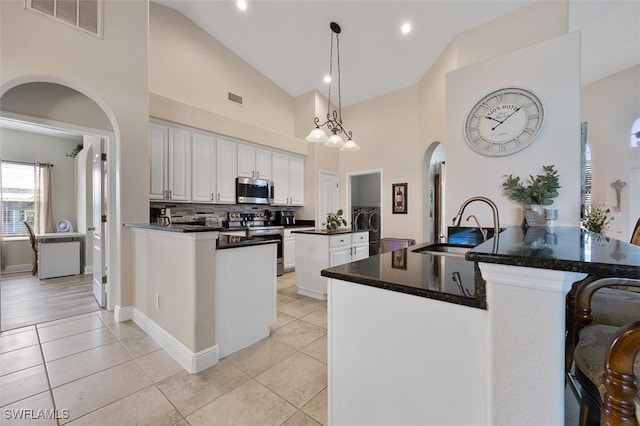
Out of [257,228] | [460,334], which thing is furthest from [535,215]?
[257,228]

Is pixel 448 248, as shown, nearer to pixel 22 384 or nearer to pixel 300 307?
pixel 300 307

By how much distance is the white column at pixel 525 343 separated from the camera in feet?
2.04

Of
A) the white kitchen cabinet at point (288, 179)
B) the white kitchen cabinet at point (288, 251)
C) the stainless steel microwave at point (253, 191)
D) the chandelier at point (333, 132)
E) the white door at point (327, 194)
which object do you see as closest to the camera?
the chandelier at point (333, 132)

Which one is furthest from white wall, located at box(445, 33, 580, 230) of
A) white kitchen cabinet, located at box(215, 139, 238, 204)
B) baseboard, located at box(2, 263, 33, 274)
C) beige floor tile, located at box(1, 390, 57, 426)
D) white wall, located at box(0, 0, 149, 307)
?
baseboard, located at box(2, 263, 33, 274)

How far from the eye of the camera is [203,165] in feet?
13.5

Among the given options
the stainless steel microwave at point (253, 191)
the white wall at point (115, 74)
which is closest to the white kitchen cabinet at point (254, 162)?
the stainless steel microwave at point (253, 191)

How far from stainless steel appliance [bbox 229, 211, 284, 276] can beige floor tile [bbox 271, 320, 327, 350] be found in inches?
70.6

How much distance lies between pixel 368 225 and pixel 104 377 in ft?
19.2

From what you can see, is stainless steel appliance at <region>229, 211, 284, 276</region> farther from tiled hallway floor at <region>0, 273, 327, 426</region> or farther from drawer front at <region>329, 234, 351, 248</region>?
tiled hallway floor at <region>0, 273, 327, 426</region>

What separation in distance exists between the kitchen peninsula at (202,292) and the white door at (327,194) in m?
3.38

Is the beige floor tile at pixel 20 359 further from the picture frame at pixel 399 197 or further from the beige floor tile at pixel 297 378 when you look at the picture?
the picture frame at pixel 399 197

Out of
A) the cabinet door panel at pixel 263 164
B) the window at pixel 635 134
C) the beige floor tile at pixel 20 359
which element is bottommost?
the beige floor tile at pixel 20 359

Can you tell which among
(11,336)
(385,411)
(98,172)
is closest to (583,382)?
(385,411)

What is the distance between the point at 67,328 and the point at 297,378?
247 cm
